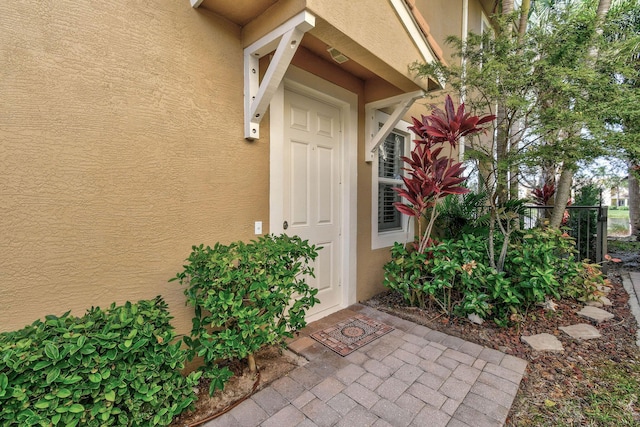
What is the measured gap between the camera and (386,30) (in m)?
2.57

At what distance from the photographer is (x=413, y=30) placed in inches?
114

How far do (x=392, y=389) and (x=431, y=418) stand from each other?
315 mm

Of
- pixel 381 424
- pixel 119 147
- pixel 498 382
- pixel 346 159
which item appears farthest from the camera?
pixel 346 159

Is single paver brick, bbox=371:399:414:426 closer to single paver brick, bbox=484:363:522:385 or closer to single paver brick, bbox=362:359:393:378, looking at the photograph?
single paver brick, bbox=362:359:393:378

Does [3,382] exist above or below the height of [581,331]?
above

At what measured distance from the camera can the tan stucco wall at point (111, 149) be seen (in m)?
1.52

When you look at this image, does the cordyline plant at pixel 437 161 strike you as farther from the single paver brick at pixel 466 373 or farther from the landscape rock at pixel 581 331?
the landscape rock at pixel 581 331

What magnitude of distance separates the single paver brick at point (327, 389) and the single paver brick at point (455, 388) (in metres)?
0.74

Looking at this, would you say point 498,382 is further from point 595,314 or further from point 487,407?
point 595,314

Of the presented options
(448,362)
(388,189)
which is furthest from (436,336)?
(388,189)

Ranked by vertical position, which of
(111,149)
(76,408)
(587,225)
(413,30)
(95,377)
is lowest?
(76,408)

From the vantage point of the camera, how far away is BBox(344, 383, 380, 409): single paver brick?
6.13 ft

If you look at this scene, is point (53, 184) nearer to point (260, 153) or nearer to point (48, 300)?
point (48, 300)

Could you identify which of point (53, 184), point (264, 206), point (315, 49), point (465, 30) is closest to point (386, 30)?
point (315, 49)
